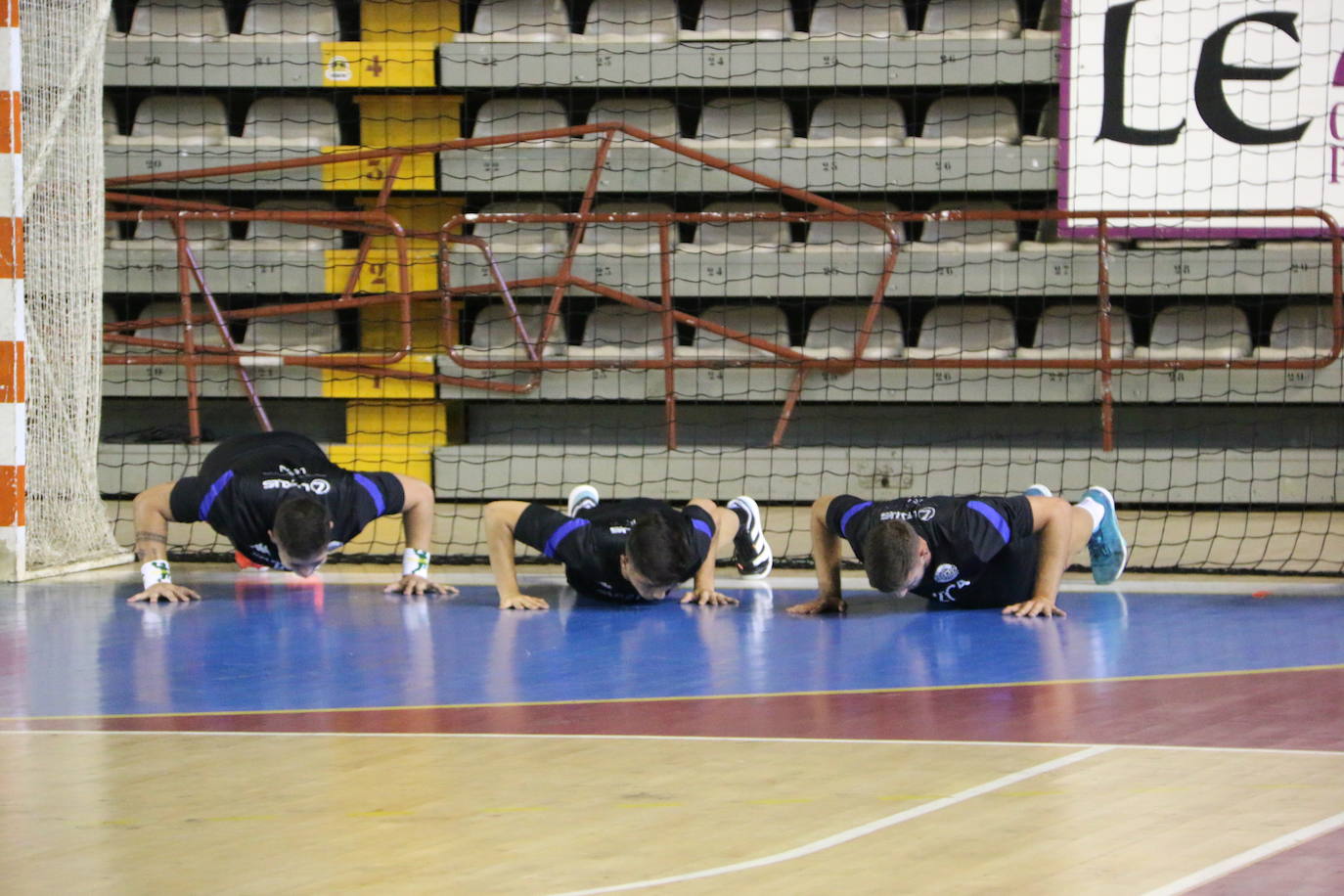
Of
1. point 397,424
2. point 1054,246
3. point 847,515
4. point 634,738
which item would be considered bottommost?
point 634,738

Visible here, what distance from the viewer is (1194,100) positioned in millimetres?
11406

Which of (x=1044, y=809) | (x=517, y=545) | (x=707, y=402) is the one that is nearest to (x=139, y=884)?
(x=1044, y=809)

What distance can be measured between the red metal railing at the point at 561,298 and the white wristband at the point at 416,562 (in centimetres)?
318

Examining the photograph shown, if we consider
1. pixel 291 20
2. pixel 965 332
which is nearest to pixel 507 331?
pixel 291 20

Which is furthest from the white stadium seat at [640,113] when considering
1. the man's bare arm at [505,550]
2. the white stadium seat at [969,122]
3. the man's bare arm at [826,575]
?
the man's bare arm at [826,575]

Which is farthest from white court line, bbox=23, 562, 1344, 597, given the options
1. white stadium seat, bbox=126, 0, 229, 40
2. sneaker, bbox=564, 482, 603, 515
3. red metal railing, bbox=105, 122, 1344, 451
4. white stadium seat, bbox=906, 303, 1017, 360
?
white stadium seat, bbox=126, 0, 229, 40

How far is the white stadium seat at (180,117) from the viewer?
12406 millimetres

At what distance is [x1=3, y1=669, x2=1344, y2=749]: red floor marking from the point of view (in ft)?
15.0

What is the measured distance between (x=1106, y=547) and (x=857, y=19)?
607 cm

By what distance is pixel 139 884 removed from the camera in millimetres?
3248

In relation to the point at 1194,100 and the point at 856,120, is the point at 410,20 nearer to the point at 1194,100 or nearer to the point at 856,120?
the point at 856,120

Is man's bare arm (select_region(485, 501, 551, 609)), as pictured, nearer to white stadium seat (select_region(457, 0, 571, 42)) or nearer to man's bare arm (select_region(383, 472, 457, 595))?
man's bare arm (select_region(383, 472, 457, 595))

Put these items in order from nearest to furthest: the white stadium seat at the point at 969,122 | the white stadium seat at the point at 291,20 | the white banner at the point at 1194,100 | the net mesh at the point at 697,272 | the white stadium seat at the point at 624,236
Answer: the net mesh at the point at 697,272 → the white banner at the point at 1194,100 → the white stadium seat at the point at 624,236 → the white stadium seat at the point at 969,122 → the white stadium seat at the point at 291,20

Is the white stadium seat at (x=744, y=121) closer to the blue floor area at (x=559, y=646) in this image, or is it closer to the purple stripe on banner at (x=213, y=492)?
the blue floor area at (x=559, y=646)
